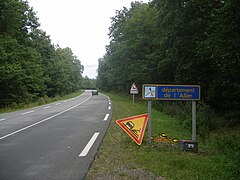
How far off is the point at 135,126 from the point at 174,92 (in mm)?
1520

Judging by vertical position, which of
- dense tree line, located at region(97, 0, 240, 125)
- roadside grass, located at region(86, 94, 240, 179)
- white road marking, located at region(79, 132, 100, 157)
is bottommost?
white road marking, located at region(79, 132, 100, 157)

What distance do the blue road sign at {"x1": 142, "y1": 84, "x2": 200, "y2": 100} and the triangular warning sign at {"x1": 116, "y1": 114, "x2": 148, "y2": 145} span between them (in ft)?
2.60

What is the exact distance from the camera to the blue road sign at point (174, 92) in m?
7.45

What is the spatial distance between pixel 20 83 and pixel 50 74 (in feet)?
74.0

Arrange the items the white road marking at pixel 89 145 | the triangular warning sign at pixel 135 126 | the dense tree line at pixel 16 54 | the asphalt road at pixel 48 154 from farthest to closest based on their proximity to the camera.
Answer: the dense tree line at pixel 16 54
the triangular warning sign at pixel 135 126
the white road marking at pixel 89 145
the asphalt road at pixel 48 154

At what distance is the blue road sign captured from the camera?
7.45 meters

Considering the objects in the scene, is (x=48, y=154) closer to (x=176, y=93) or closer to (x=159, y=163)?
(x=159, y=163)

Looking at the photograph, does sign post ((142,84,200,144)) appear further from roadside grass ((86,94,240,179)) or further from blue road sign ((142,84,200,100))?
roadside grass ((86,94,240,179))

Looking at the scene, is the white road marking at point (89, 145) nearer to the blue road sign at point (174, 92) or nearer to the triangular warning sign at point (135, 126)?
the triangular warning sign at point (135, 126)

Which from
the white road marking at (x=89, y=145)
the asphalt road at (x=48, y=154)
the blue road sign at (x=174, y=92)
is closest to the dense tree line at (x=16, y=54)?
the asphalt road at (x=48, y=154)

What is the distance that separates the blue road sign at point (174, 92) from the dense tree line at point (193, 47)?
3.31m

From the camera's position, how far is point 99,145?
784 centimetres

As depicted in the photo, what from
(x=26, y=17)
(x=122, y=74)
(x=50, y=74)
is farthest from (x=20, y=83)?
(x=50, y=74)

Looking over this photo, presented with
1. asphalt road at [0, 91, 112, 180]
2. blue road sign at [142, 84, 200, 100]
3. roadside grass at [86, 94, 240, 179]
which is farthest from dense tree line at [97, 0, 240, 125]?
asphalt road at [0, 91, 112, 180]
